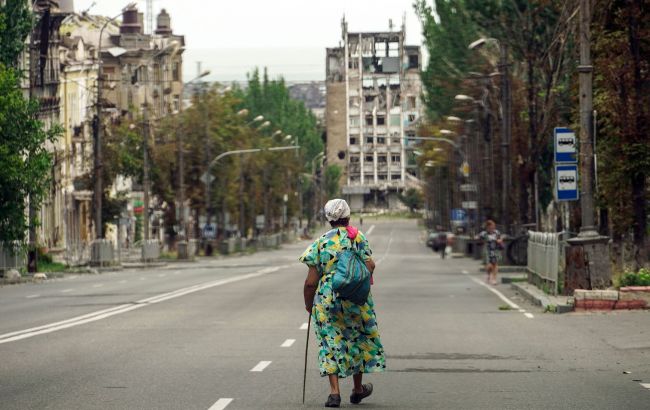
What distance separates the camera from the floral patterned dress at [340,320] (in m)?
13.6

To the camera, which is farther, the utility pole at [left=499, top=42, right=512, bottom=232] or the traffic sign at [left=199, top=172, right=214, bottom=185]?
the traffic sign at [left=199, top=172, right=214, bottom=185]

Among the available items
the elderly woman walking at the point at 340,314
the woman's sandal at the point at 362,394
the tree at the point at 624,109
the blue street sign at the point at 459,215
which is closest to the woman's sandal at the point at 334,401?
the elderly woman walking at the point at 340,314

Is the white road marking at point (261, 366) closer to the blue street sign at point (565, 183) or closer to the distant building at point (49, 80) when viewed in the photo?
the blue street sign at point (565, 183)

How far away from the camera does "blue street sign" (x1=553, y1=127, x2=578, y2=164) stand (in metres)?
30.2

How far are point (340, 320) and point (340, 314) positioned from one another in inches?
2.1

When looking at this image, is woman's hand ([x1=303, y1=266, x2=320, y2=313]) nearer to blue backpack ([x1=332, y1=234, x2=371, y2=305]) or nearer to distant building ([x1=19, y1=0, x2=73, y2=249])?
blue backpack ([x1=332, y1=234, x2=371, y2=305])

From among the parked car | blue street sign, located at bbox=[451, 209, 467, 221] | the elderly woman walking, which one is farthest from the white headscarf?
blue street sign, located at bbox=[451, 209, 467, 221]

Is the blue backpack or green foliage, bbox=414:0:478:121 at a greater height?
green foliage, bbox=414:0:478:121

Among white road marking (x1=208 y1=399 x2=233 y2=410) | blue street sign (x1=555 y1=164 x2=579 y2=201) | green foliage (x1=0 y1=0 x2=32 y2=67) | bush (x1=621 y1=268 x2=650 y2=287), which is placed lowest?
white road marking (x1=208 y1=399 x2=233 y2=410)

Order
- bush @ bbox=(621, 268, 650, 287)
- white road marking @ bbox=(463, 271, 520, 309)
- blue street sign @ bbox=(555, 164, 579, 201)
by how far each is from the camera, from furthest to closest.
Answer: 1. white road marking @ bbox=(463, 271, 520, 309)
2. blue street sign @ bbox=(555, 164, 579, 201)
3. bush @ bbox=(621, 268, 650, 287)

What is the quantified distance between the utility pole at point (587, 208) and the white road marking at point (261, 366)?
42.5ft

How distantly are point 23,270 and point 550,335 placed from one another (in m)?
37.6

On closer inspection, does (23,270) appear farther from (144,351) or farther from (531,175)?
(144,351)

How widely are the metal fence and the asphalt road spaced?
0.99m
